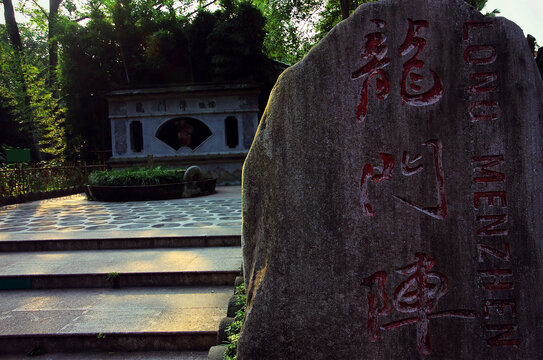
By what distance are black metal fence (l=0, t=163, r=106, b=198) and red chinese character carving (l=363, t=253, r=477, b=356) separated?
1102cm

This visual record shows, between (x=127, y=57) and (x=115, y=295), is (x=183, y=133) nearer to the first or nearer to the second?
(x=127, y=57)

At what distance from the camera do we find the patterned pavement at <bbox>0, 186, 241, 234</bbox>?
247 inches

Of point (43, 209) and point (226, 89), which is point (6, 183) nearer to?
point (43, 209)

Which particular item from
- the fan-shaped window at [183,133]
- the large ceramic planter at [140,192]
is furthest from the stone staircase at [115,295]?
the fan-shaped window at [183,133]

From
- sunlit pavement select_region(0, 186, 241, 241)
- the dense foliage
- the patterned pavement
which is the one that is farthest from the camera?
the dense foliage

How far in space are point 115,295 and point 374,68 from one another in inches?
130

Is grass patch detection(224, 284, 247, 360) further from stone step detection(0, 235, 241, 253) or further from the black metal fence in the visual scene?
the black metal fence

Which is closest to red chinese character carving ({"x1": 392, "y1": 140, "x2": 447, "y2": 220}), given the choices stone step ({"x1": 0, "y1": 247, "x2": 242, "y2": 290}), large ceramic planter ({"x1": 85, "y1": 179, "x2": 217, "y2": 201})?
stone step ({"x1": 0, "y1": 247, "x2": 242, "y2": 290})

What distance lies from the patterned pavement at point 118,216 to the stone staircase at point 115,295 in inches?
30.0

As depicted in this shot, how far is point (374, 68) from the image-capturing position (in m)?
2.13

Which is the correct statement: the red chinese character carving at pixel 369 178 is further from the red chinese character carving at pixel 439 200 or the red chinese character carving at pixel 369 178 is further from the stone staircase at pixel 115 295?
the stone staircase at pixel 115 295

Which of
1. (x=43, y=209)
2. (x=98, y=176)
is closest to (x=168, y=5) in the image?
(x=98, y=176)

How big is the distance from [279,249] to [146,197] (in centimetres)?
899

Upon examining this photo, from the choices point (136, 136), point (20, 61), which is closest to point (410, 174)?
point (136, 136)
